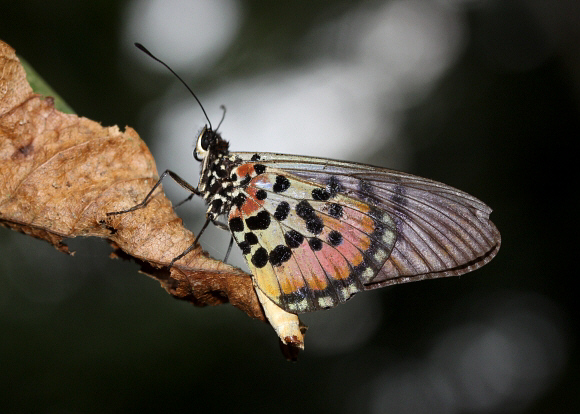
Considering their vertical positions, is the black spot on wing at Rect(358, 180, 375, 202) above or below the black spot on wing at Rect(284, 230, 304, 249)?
above

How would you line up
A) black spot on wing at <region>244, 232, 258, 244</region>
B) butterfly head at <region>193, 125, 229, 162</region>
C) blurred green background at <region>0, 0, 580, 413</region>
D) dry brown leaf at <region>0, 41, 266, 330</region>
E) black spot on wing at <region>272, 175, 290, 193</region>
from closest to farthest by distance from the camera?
dry brown leaf at <region>0, 41, 266, 330</region>, black spot on wing at <region>244, 232, 258, 244</region>, black spot on wing at <region>272, 175, 290, 193</region>, butterfly head at <region>193, 125, 229, 162</region>, blurred green background at <region>0, 0, 580, 413</region>

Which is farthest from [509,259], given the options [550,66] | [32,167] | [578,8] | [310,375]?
[32,167]

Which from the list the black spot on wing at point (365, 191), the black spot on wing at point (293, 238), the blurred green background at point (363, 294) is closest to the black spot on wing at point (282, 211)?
the black spot on wing at point (293, 238)

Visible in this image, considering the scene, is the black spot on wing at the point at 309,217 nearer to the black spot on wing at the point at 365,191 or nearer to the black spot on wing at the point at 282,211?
the black spot on wing at the point at 282,211

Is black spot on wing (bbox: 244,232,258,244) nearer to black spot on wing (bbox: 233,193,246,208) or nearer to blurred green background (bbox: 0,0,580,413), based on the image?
black spot on wing (bbox: 233,193,246,208)

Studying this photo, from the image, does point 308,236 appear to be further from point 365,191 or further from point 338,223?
point 365,191

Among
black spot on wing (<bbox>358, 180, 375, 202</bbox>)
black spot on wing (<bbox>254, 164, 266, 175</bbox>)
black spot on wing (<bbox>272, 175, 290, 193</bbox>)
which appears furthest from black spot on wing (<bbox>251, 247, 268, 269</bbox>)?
black spot on wing (<bbox>358, 180, 375, 202</bbox>)

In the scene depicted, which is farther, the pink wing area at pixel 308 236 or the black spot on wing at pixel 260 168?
the black spot on wing at pixel 260 168
